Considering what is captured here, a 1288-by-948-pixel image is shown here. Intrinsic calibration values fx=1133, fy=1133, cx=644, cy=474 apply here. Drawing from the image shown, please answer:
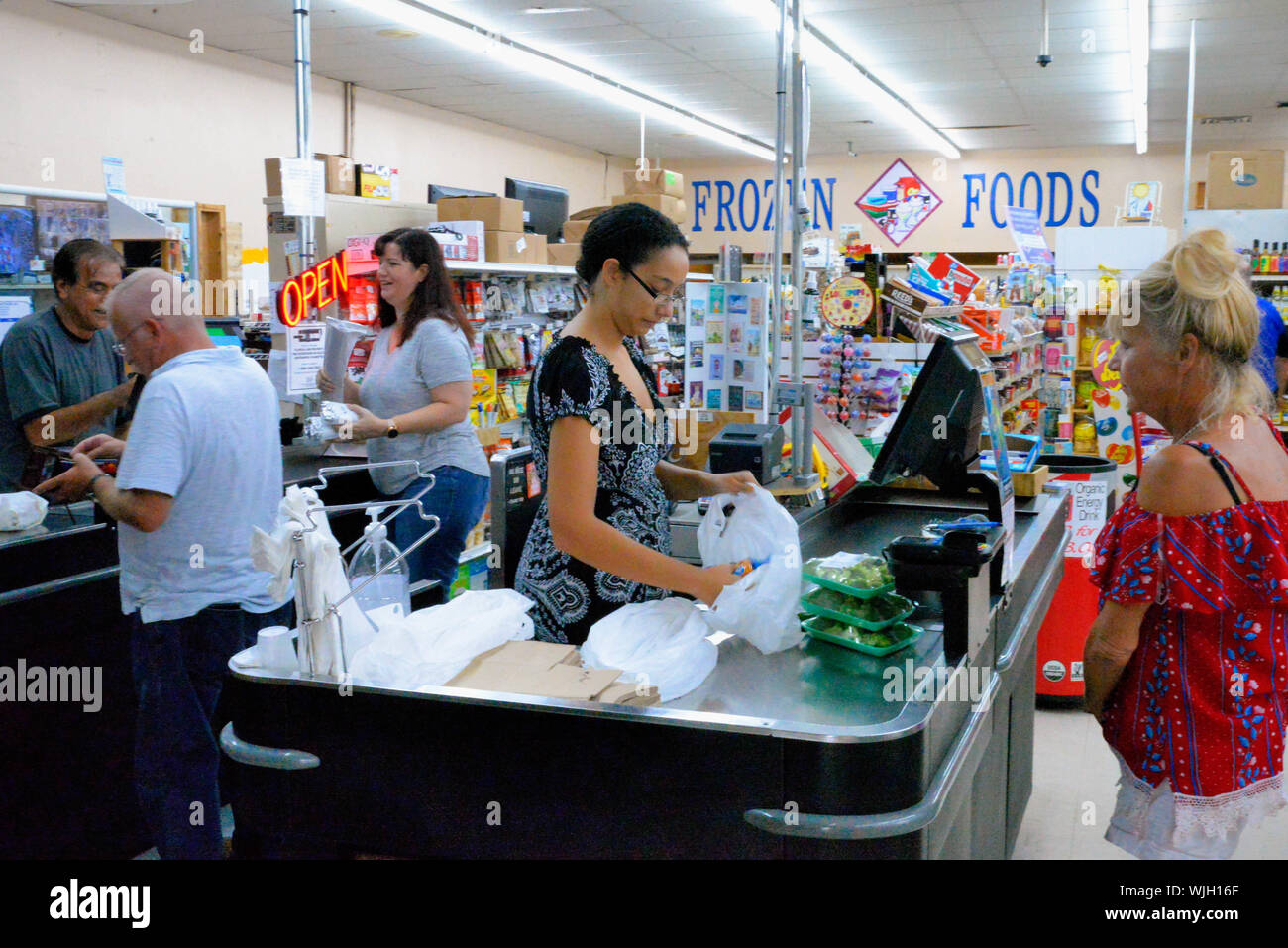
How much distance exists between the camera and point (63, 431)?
3990mm

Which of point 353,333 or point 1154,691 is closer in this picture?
point 1154,691

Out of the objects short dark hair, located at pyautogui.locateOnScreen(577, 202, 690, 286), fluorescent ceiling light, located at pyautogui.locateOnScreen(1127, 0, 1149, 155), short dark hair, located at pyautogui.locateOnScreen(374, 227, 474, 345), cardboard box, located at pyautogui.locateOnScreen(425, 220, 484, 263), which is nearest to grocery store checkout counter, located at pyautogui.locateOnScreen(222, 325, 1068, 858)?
short dark hair, located at pyautogui.locateOnScreen(577, 202, 690, 286)

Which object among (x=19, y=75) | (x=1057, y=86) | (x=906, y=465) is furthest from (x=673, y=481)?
(x=1057, y=86)

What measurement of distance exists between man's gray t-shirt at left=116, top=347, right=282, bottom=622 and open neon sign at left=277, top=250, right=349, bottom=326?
1669 millimetres

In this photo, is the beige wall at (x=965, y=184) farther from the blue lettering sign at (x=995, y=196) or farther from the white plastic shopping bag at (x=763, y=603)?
the white plastic shopping bag at (x=763, y=603)

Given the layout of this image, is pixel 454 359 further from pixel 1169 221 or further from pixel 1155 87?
pixel 1169 221

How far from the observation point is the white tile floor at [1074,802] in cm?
366

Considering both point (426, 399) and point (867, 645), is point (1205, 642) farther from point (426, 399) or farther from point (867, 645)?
point (426, 399)

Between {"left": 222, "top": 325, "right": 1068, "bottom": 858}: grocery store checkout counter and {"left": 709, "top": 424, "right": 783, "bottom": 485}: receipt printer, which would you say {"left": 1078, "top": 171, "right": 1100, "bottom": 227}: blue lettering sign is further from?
{"left": 222, "top": 325, "right": 1068, "bottom": 858}: grocery store checkout counter

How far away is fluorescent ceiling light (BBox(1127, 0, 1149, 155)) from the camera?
8.87m

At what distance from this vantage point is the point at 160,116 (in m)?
9.27

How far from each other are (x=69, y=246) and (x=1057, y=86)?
1085cm

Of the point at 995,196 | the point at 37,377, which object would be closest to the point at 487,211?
the point at 37,377

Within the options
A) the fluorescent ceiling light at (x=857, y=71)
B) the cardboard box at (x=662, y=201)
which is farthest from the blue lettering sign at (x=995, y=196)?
the cardboard box at (x=662, y=201)
